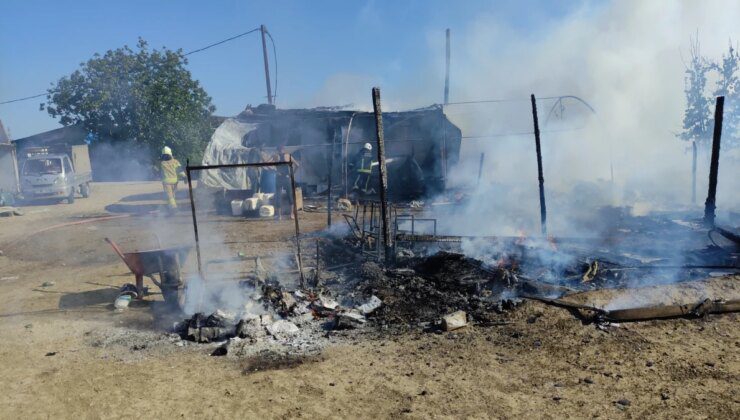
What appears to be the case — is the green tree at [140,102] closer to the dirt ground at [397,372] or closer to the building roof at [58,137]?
the building roof at [58,137]

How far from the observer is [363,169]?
16.4 m

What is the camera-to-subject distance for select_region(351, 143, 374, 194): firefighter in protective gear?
16578 mm

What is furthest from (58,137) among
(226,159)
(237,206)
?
(237,206)

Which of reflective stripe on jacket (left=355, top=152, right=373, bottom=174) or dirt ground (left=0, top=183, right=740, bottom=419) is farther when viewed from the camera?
reflective stripe on jacket (left=355, top=152, right=373, bottom=174)

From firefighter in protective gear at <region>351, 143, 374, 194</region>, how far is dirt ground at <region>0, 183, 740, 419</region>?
10.6 m

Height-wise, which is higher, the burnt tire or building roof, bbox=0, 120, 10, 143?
building roof, bbox=0, 120, 10, 143

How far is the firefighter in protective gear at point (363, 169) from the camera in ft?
54.4

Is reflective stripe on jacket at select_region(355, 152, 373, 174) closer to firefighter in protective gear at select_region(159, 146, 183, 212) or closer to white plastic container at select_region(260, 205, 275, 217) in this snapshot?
white plastic container at select_region(260, 205, 275, 217)

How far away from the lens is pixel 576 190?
631 inches

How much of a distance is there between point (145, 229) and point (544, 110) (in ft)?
56.8

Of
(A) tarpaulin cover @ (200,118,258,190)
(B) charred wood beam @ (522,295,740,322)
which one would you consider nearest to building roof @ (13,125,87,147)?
(A) tarpaulin cover @ (200,118,258,190)

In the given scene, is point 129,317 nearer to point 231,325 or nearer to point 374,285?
point 231,325

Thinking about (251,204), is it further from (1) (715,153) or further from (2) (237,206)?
(1) (715,153)

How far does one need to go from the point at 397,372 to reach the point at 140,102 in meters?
24.6
